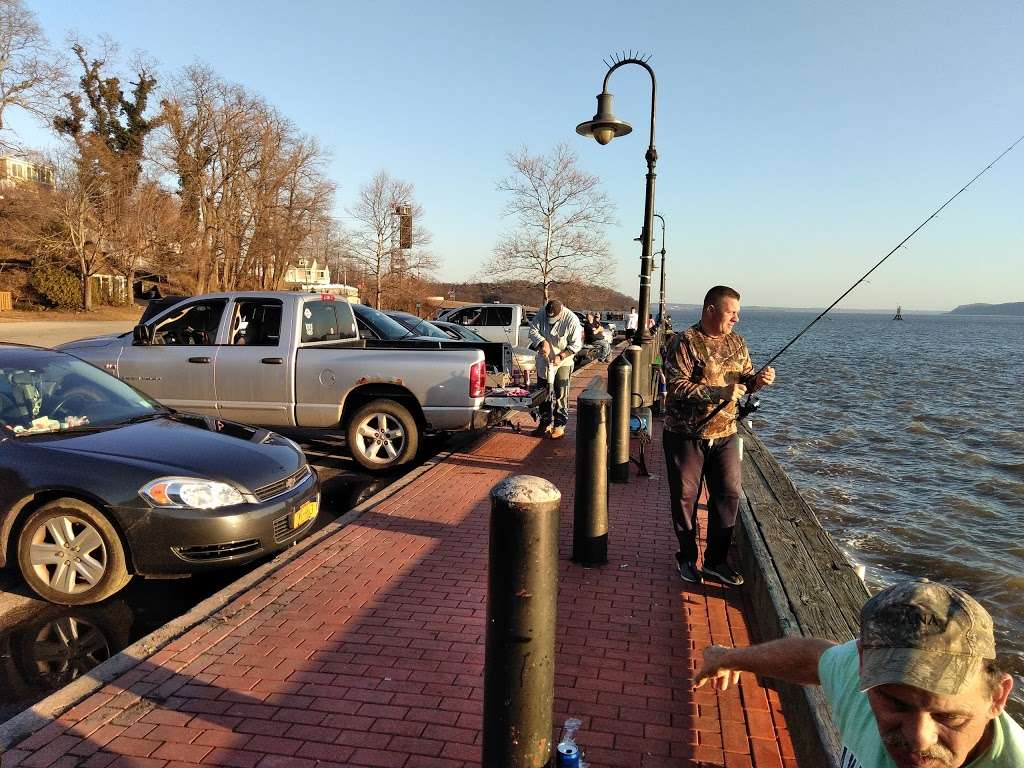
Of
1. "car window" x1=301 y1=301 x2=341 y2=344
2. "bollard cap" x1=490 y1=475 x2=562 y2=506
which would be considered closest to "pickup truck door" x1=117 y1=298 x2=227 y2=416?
"car window" x1=301 y1=301 x2=341 y2=344

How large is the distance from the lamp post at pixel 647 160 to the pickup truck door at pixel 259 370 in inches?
171

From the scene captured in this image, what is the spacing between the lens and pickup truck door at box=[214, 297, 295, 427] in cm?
798

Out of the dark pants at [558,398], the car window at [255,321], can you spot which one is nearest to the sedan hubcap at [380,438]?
the car window at [255,321]

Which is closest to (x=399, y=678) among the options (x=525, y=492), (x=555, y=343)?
(x=525, y=492)

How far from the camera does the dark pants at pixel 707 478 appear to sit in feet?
15.2

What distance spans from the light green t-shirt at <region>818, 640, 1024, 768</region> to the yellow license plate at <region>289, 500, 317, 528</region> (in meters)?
3.91

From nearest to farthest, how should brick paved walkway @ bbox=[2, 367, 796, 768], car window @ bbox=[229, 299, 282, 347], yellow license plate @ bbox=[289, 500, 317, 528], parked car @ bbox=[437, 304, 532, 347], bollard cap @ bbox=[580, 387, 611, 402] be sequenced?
1. brick paved walkway @ bbox=[2, 367, 796, 768]
2. yellow license plate @ bbox=[289, 500, 317, 528]
3. bollard cap @ bbox=[580, 387, 611, 402]
4. car window @ bbox=[229, 299, 282, 347]
5. parked car @ bbox=[437, 304, 532, 347]

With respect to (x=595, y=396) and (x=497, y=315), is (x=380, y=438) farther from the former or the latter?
(x=497, y=315)

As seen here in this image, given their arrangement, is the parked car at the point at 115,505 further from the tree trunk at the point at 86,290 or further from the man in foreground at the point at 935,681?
the tree trunk at the point at 86,290

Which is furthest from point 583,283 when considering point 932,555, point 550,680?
point 550,680

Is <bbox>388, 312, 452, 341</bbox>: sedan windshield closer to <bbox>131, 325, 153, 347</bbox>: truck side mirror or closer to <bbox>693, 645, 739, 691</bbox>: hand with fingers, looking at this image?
<bbox>131, 325, 153, 347</bbox>: truck side mirror

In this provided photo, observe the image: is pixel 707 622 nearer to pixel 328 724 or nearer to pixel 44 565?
pixel 328 724

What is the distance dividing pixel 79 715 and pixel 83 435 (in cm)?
217

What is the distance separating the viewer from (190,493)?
4.49 m
